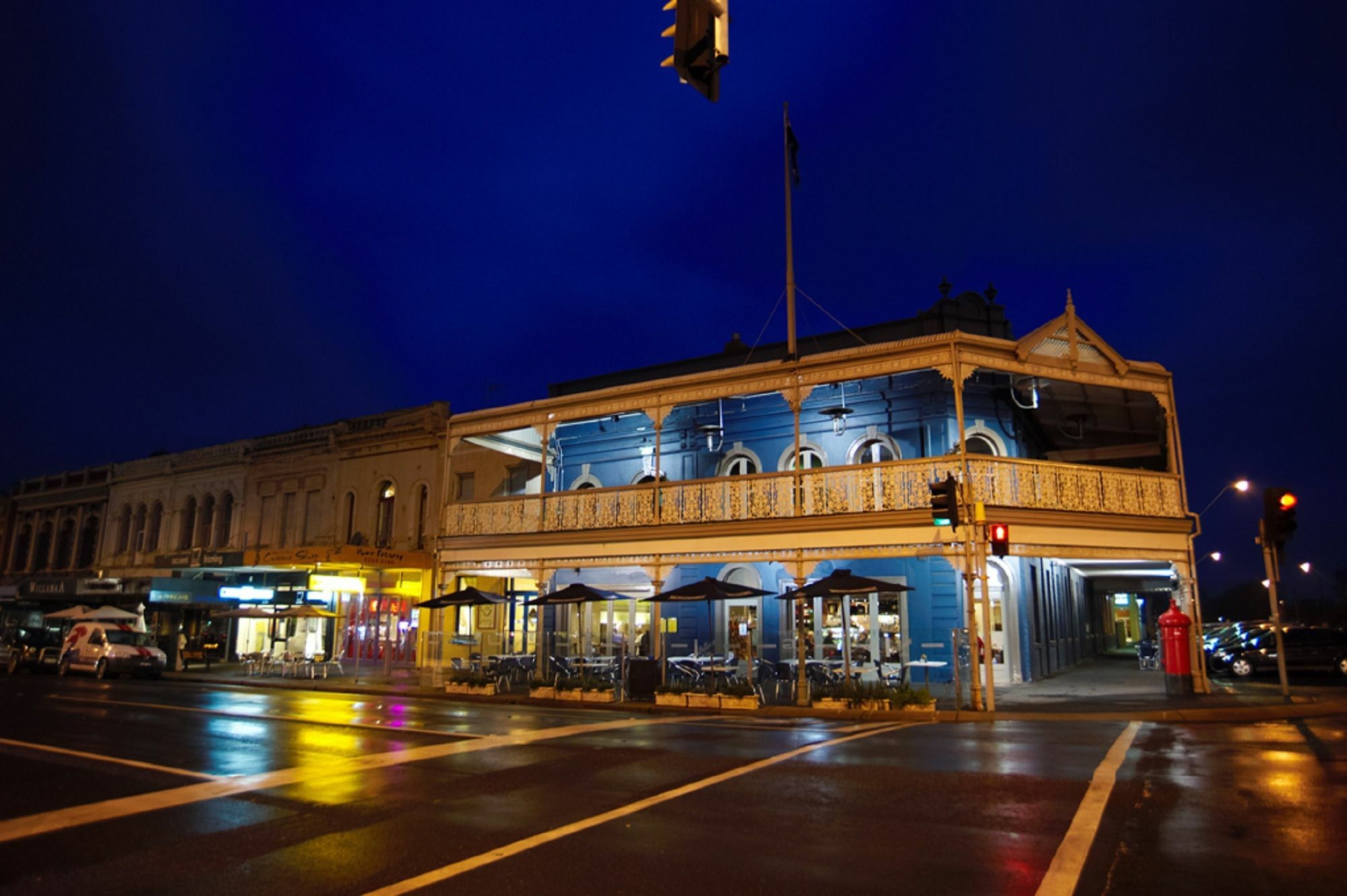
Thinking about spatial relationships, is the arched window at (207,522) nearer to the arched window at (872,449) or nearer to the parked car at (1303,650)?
the arched window at (872,449)

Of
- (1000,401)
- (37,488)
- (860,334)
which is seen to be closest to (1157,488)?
(1000,401)

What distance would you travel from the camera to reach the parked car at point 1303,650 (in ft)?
75.6

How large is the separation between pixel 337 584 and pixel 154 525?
12757 mm

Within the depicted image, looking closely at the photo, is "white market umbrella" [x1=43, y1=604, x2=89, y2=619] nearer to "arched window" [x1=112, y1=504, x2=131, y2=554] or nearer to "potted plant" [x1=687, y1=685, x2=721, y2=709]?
"arched window" [x1=112, y1=504, x2=131, y2=554]

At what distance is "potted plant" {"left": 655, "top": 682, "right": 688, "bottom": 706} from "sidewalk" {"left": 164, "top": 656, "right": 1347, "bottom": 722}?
0.41m

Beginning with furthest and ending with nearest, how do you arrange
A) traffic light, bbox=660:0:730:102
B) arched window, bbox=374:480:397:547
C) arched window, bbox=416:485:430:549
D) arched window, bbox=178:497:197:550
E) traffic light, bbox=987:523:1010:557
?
arched window, bbox=178:497:197:550 < arched window, bbox=374:480:397:547 < arched window, bbox=416:485:430:549 < traffic light, bbox=987:523:1010:557 < traffic light, bbox=660:0:730:102

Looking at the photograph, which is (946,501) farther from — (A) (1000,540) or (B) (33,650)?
(B) (33,650)

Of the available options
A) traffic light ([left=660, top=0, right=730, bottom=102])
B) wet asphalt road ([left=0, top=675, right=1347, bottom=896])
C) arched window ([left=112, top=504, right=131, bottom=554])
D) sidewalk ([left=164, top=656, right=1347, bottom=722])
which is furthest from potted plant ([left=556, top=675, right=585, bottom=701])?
arched window ([left=112, top=504, right=131, bottom=554])

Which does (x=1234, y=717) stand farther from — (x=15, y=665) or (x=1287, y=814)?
(x=15, y=665)

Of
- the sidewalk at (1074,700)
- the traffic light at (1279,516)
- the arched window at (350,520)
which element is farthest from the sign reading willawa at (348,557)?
the traffic light at (1279,516)

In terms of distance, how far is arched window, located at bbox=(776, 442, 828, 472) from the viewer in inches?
943

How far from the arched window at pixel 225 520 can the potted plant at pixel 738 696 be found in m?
25.2

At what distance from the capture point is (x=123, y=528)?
3997 centimetres

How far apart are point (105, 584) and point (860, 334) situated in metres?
Answer: 28.1
